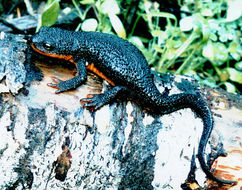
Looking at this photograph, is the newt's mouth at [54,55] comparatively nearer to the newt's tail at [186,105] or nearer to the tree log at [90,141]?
the tree log at [90,141]

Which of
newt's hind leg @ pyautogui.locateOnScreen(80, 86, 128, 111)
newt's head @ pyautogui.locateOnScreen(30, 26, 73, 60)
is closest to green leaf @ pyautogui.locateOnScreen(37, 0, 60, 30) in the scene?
newt's head @ pyautogui.locateOnScreen(30, 26, 73, 60)

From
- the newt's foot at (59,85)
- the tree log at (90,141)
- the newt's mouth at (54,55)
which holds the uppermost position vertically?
the newt's mouth at (54,55)

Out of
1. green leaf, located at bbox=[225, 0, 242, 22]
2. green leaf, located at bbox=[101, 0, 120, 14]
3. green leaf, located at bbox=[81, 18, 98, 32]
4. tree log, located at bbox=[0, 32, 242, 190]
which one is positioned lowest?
tree log, located at bbox=[0, 32, 242, 190]

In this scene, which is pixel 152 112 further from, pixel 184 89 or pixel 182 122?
pixel 184 89

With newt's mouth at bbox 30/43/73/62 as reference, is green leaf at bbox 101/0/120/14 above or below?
above

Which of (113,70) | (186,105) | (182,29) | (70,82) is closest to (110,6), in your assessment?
(113,70)

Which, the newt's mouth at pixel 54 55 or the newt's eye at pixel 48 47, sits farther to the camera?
the newt's eye at pixel 48 47

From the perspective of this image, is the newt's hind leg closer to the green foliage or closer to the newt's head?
the newt's head

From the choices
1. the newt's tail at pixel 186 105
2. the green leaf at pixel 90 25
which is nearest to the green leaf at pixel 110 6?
the green leaf at pixel 90 25

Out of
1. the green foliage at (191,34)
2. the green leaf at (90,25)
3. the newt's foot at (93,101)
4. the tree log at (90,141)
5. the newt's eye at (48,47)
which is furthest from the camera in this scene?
the green foliage at (191,34)
